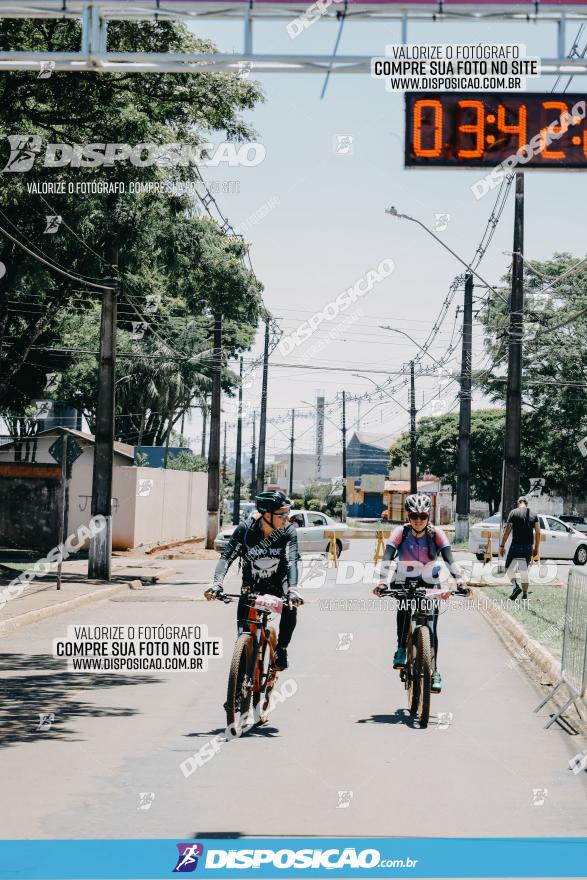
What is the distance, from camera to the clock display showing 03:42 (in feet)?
33.7

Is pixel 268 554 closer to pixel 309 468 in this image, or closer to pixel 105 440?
pixel 105 440

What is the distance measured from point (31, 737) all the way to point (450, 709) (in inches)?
150

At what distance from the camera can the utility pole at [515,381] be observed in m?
26.0

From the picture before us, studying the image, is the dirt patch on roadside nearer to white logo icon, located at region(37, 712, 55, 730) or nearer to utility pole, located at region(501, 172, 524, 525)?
utility pole, located at region(501, 172, 524, 525)

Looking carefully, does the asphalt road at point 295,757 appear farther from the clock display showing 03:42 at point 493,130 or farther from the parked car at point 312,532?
the parked car at point 312,532

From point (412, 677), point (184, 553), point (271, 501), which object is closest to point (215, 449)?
point (184, 553)

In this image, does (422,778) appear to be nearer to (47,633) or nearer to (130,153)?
(47,633)

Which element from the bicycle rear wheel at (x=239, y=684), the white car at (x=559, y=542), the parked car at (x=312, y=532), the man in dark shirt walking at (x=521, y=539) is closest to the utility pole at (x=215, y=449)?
the parked car at (x=312, y=532)

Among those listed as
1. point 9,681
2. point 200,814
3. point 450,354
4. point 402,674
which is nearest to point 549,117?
point 402,674

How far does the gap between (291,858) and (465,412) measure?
37962 mm

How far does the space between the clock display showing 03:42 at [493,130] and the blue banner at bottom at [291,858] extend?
19.4 ft

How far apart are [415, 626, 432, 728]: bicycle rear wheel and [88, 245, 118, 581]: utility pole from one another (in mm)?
16897

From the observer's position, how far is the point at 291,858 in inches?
246

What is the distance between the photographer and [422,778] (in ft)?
26.5
